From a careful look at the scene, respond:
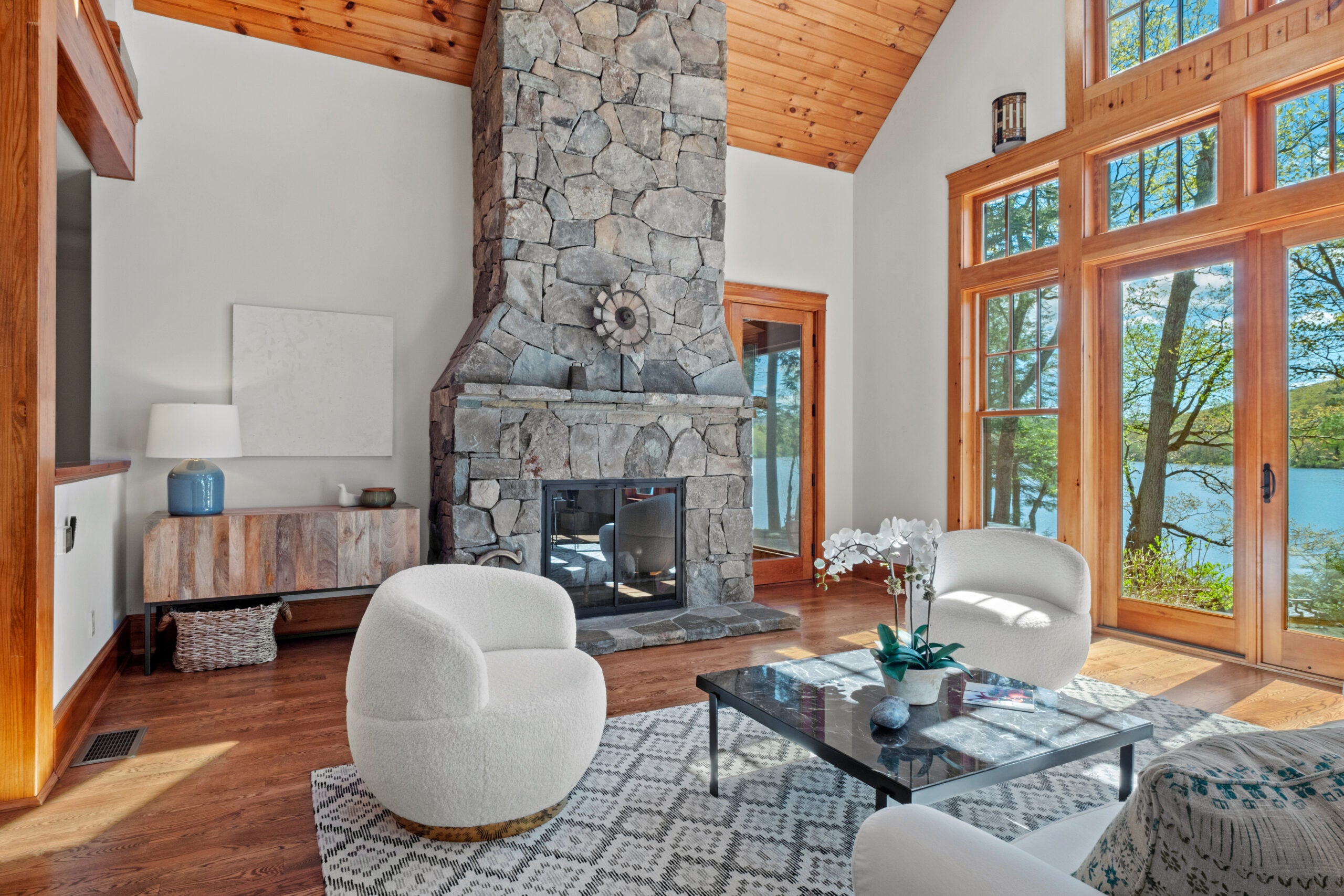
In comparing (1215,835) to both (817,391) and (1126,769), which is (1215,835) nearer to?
(1126,769)

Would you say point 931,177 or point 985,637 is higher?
point 931,177

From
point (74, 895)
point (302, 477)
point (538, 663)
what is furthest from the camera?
point (302, 477)

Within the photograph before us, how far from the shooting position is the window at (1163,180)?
13.0ft

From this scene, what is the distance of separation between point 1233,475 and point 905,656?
2800 millimetres

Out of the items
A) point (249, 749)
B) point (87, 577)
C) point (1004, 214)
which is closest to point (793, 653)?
point (249, 749)

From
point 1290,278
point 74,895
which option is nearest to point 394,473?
point 74,895

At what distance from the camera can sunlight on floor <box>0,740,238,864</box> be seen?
2045 mm

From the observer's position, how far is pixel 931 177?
550 cm

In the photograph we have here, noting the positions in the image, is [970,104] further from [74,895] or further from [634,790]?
[74,895]

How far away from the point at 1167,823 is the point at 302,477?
14.5 ft

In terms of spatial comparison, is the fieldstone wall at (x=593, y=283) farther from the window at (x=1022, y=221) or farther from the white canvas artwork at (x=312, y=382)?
the window at (x=1022, y=221)

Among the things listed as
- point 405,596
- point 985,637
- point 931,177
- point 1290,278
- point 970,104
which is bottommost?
point 985,637

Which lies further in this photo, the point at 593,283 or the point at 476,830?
the point at 593,283

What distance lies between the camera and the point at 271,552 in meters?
3.81
